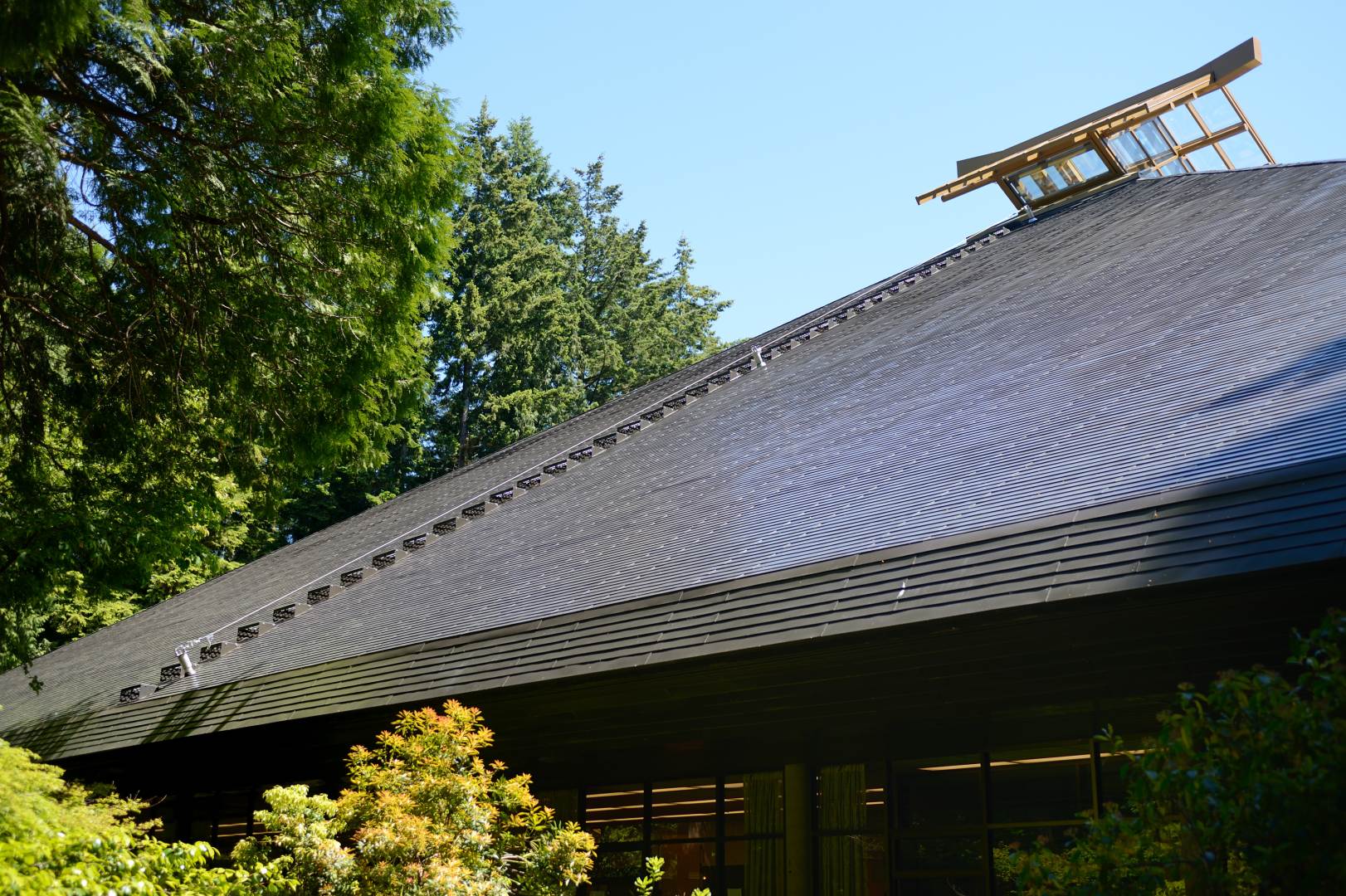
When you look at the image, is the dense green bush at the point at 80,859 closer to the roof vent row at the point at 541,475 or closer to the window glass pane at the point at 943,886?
the roof vent row at the point at 541,475

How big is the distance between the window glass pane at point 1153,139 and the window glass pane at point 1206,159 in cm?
50

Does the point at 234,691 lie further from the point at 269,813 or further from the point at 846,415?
the point at 846,415

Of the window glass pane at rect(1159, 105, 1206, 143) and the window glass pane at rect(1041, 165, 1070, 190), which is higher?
the window glass pane at rect(1159, 105, 1206, 143)

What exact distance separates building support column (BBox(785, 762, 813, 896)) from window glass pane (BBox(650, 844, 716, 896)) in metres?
0.78

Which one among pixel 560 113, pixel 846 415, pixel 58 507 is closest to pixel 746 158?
pixel 560 113

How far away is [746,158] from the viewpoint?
23.0 m

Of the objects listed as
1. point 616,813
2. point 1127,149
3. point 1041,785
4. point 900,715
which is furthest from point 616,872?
point 1127,149

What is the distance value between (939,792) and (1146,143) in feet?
42.7

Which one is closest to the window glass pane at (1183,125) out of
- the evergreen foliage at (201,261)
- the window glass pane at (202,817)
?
the evergreen foliage at (201,261)

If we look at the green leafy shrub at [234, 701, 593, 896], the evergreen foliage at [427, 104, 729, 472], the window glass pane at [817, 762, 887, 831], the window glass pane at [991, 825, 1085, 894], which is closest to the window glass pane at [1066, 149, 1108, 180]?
the window glass pane at [817, 762, 887, 831]

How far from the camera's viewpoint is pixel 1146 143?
17.0 meters

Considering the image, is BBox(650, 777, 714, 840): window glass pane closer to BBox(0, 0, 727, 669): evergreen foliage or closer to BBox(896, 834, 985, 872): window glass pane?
BBox(896, 834, 985, 872): window glass pane

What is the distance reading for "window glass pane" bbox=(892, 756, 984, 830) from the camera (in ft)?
22.3

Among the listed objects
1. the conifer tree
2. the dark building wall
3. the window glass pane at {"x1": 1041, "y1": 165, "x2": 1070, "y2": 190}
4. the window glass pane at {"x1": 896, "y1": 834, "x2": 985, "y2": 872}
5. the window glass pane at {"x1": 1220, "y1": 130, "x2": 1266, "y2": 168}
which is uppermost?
the conifer tree
